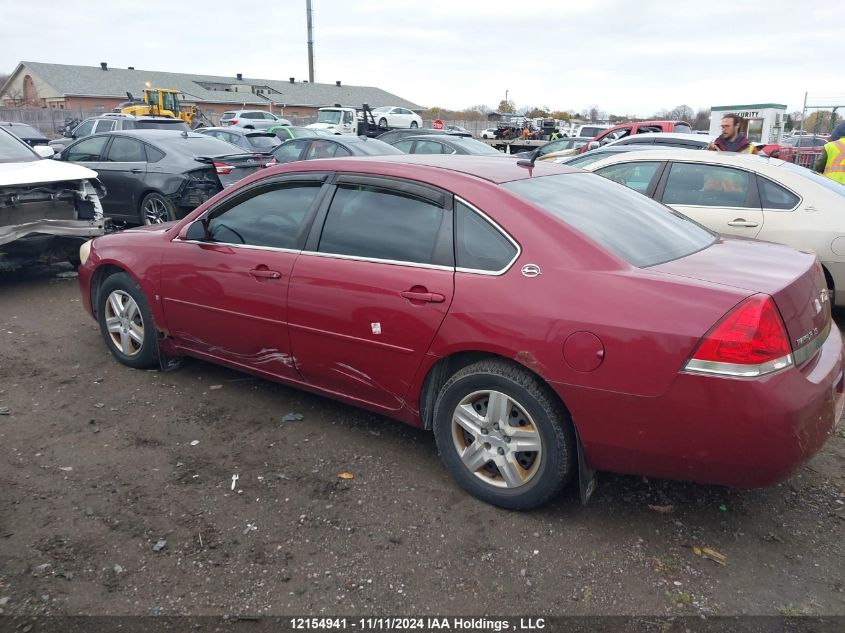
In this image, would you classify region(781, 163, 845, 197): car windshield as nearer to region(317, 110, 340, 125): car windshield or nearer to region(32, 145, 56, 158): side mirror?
region(32, 145, 56, 158): side mirror

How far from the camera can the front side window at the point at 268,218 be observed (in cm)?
394

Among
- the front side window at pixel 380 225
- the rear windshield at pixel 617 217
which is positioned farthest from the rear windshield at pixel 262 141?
the rear windshield at pixel 617 217

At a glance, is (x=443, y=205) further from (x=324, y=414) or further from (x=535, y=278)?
(x=324, y=414)

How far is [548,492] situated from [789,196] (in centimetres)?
440

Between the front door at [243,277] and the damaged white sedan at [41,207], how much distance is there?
3570 millimetres

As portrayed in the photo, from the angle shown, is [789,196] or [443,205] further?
[789,196]

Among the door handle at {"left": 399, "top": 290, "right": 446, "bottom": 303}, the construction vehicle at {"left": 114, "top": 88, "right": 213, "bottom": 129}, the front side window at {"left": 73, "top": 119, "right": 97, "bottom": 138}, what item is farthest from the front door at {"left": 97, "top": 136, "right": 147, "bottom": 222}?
the construction vehicle at {"left": 114, "top": 88, "right": 213, "bottom": 129}

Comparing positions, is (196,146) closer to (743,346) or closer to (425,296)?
(425,296)

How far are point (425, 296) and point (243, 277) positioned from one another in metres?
1.36

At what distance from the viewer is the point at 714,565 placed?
113 inches

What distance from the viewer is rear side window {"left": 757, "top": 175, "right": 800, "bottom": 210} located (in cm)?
596

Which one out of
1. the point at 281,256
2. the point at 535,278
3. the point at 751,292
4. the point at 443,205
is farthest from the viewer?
the point at 281,256

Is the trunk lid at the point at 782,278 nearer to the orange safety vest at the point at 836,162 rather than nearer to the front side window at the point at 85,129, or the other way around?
the orange safety vest at the point at 836,162

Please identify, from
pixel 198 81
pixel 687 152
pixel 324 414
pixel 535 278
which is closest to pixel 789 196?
pixel 687 152
